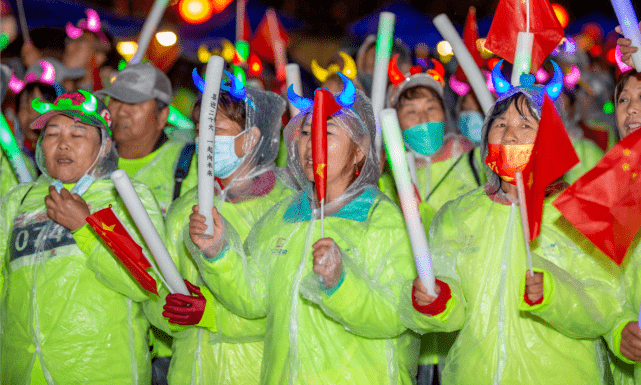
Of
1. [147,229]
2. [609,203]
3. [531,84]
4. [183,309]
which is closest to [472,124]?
[531,84]

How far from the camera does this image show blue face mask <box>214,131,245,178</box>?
127 inches

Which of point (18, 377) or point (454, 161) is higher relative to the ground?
point (454, 161)

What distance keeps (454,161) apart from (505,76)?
1.28 metres

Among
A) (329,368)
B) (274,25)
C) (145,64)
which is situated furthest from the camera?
(274,25)

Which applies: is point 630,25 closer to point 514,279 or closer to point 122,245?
point 514,279

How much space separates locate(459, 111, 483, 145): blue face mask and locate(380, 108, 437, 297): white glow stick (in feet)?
9.39

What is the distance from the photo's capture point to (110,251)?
309 cm

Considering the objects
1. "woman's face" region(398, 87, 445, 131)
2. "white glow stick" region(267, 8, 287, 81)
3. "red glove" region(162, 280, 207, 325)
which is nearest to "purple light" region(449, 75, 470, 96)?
"woman's face" region(398, 87, 445, 131)

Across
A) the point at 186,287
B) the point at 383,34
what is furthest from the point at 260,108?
the point at 186,287

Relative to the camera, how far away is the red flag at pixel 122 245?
2.91 metres

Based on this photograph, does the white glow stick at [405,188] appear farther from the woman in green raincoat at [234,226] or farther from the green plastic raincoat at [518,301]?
the woman in green raincoat at [234,226]

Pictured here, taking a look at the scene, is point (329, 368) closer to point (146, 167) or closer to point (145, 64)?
point (146, 167)

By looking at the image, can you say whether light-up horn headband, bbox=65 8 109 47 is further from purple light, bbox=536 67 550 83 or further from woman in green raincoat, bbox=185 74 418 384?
purple light, bbox=536 67 550 83

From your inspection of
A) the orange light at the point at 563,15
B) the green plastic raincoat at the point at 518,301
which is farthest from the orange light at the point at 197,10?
the green plastic raincoat at the point at 518,301
